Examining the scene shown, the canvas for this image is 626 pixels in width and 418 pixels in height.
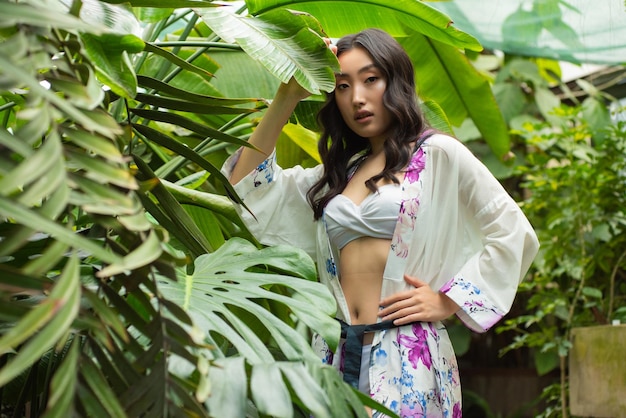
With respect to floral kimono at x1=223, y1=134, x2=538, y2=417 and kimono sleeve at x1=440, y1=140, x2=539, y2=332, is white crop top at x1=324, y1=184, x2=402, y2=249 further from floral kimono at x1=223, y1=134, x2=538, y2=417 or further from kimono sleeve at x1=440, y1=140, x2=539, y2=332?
kimono sleeve at x1=440, y1=140, x2=539, y2=332

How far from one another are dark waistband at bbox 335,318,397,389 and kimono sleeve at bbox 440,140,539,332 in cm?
16

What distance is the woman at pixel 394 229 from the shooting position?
1.65 meters

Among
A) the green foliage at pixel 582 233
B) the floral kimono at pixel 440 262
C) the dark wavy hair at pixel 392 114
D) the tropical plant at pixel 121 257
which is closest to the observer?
the tropical plant at pixel 121 257

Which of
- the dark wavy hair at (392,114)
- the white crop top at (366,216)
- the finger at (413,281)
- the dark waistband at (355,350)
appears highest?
the dark wavy hair at (392,114)

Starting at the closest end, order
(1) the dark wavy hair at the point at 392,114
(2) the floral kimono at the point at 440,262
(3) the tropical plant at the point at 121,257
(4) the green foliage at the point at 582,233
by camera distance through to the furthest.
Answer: (3) the tropical plant at the point at 121,257 < (2) the floral kimono at the point at 440,262 < (1) the dark wavy hair at the point at 392,114 < (4) the green foliage at the point at 582,233

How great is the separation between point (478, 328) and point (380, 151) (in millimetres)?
458

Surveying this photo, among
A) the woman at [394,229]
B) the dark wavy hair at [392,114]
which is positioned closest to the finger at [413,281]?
the woman at [394,229]

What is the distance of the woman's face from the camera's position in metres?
1.78

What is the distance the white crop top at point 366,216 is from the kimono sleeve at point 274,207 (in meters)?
0.11

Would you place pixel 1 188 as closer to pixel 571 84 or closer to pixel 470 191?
pixel 470 191

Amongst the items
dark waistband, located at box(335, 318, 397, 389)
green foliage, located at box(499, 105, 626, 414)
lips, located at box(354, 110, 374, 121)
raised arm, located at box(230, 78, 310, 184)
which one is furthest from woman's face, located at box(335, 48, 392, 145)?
green foliage, located at box(499, 105, 626, 414)

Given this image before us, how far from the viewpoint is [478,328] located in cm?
167

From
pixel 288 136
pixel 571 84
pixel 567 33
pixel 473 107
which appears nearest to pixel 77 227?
pixel 288 136

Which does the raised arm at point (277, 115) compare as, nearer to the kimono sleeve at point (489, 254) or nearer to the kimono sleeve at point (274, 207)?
the kimono sleeve at point (274, 207)
